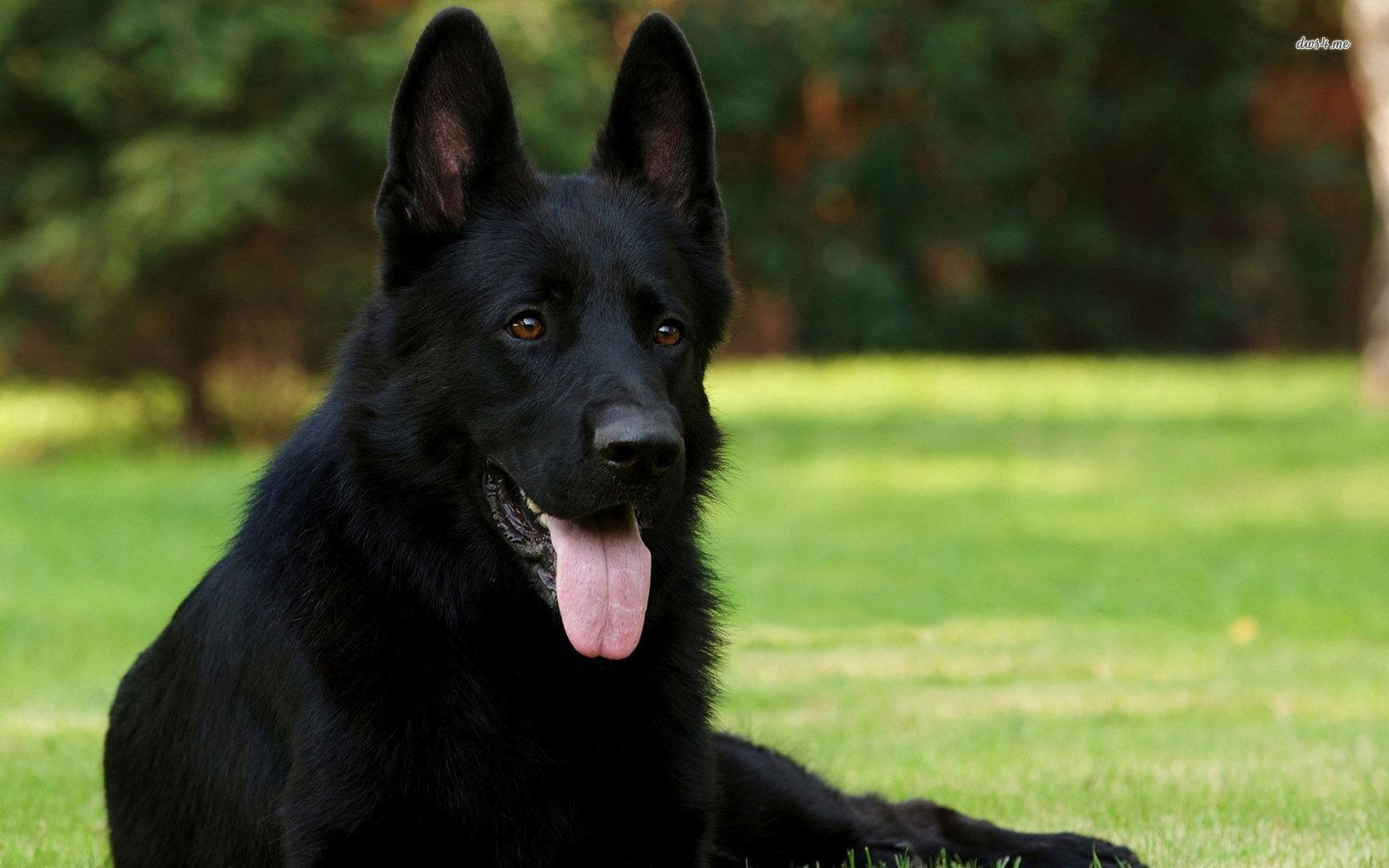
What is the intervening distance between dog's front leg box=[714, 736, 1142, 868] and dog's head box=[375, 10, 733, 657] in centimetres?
104

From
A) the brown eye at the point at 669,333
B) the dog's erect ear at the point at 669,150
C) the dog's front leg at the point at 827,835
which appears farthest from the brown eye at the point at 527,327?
the dog's front leg at the point at 827,835

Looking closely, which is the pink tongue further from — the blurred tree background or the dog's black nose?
the blurred tree background

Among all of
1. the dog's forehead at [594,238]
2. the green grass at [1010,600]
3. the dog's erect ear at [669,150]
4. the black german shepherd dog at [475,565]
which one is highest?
the dog's erect ear at [669,150]

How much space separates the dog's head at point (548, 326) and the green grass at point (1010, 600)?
555 mm

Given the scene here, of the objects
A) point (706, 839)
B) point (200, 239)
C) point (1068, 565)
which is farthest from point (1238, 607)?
point (200, 239)

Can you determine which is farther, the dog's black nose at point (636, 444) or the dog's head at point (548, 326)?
the dog's head at point (548, 326)

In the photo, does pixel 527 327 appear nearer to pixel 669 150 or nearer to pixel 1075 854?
pixel 669 150

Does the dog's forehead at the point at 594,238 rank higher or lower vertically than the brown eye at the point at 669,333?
higher

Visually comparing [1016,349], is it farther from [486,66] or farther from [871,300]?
[486,66]

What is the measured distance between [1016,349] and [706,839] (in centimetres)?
2752

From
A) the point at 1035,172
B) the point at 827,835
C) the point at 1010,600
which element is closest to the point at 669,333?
the point at 827,835

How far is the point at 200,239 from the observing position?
15445 mm

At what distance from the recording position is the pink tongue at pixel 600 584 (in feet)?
11.5

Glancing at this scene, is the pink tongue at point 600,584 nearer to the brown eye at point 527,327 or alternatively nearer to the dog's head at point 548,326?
the dog's head at point 548,326
